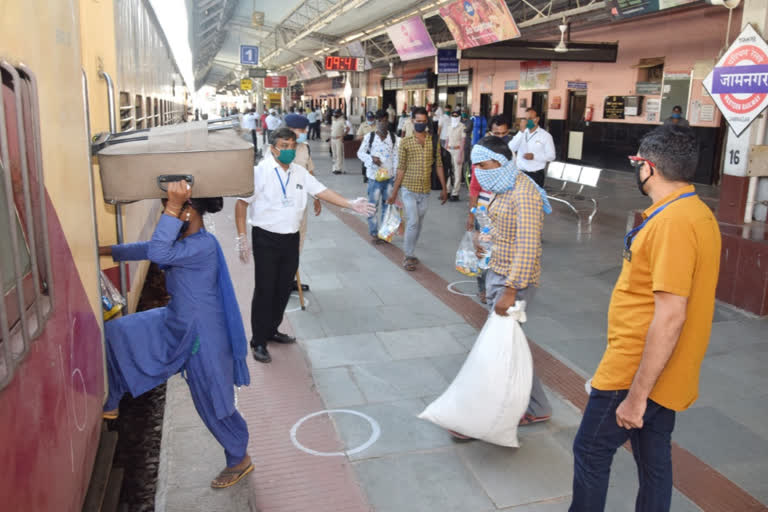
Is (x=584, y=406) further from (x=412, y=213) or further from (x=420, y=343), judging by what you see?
(x=412, y=213)

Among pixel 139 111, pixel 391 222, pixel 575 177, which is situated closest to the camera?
pixel 139 111

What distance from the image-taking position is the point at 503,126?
7.86 meters

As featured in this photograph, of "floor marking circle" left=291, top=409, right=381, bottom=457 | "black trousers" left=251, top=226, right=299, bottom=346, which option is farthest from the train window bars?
"black trousers" left=251, top=226, right=299, bottom=346

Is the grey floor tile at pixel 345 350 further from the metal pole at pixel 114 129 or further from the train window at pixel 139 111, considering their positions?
the train window at pixel 139 111

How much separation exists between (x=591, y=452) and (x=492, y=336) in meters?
0.96

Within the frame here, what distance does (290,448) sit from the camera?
3643mm

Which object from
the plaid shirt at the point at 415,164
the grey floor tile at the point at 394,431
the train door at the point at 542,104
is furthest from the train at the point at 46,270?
the train door at the point at 542,104

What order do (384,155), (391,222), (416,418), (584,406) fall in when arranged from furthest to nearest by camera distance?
1. (384,155)
2. (391,222)
3. (584,406)
4. (416,418)

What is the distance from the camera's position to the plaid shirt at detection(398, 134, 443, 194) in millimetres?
7094

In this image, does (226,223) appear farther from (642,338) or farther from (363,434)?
(642,338)

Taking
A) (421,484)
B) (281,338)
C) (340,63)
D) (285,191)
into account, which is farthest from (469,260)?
(340,63)

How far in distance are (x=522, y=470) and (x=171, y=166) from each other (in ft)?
7.62

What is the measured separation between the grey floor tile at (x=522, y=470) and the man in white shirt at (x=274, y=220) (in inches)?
73.2

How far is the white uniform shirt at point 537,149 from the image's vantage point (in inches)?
340
